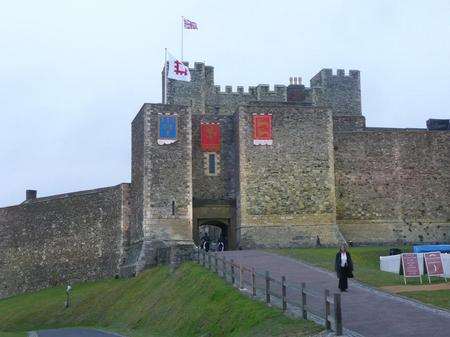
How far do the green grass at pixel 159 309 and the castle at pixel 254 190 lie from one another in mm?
2286

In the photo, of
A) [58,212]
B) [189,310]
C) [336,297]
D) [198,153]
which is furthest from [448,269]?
[58,212]

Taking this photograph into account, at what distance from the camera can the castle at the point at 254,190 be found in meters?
36.8

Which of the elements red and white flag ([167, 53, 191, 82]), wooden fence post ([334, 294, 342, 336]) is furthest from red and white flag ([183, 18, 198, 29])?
wooden fence post ([334, 294, 342, 336])

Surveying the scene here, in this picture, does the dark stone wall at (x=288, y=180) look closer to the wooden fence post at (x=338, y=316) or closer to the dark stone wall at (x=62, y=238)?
the dark stone wall at (x=62, y=238)

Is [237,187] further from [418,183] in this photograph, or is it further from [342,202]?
[418,183]

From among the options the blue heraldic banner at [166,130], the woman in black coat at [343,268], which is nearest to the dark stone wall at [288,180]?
the blue heraldic banner at [166,130]

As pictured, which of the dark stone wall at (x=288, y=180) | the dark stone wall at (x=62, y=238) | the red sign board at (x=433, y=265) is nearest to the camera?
the red sign board at (x=433, y=265)

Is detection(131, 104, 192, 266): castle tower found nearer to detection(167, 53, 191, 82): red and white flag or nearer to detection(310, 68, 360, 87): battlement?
detection(167, 53, 191, 82): red and white flag

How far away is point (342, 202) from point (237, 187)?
5879mm

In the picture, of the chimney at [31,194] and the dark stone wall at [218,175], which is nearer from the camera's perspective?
the dark stone wall at [218,175]

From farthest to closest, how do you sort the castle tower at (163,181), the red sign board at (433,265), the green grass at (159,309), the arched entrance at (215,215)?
1. the arched entrance at (215,215)
2. the castle tower at (163,181)
3. the red sign board at (433,265)
4. the green grass at (159,309)

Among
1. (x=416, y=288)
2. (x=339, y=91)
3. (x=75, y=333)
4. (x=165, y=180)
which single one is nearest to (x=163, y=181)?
(x=165, y=180)

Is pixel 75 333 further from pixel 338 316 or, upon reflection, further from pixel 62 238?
pixel 62 238

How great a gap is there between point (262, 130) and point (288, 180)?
2814 millimetres
